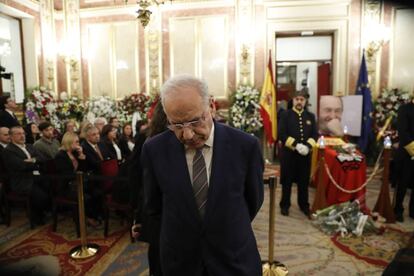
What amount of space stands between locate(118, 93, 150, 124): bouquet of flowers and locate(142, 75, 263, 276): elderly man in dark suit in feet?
23.8

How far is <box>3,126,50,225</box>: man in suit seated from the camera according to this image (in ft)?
15.3

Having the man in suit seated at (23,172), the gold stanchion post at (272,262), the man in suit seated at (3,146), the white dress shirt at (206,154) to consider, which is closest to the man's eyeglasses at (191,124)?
the white dress shirt at (206,154)

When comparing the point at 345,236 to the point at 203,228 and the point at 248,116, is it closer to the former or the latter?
the point at 203,228

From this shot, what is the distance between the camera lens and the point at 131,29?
9203mm

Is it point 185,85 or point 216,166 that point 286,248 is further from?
point 185,85

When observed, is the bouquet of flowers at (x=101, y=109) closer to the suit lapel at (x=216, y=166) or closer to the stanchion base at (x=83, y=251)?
the stanchion base at (x=83, y=251)

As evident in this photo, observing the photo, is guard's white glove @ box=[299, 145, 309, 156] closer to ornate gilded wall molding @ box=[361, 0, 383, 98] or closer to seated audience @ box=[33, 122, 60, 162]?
seated audience @ box=[33, 122, 60, 162]

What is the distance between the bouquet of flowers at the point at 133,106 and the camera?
8789mm

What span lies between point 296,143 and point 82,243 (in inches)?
122

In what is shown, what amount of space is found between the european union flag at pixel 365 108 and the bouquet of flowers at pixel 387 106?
0.25 m

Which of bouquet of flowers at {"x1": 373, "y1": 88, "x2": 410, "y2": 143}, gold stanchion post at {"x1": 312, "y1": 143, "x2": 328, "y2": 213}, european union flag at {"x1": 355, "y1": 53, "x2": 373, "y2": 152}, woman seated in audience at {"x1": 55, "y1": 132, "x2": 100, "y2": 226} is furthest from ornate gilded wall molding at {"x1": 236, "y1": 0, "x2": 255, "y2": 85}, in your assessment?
woman seated in audience at {"x1": 55, "y1": 132, "x2": 100, "y2": 226}

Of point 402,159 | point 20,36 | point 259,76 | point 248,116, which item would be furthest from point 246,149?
point 20,36

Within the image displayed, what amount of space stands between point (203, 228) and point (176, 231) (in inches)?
5.7

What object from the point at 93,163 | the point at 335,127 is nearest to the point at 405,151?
the point at 335,127
